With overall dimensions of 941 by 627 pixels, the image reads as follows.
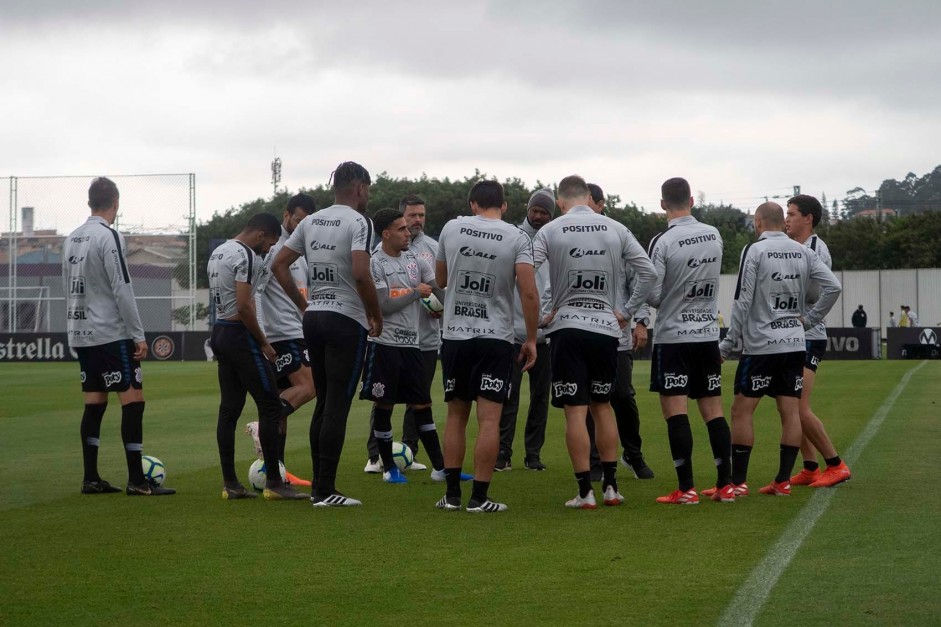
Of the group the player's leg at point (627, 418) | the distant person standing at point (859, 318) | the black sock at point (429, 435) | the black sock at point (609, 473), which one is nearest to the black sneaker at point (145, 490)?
the black sock at point (429, 435)

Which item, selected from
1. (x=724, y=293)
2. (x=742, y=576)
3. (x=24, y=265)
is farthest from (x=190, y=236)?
(x=742, y=576)

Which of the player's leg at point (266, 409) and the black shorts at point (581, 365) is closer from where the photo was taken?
the black shorts at point (581, 365)

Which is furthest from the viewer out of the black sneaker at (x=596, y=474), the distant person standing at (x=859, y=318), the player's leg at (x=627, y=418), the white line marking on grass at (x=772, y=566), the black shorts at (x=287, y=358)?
the distant person standing at (x=859, y=318)

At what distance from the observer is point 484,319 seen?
24.9ft

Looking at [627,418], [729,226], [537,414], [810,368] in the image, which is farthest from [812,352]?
[729,226]

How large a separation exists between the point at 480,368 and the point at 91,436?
3255mm

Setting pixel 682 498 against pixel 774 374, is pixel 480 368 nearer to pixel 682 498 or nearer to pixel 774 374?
pixel 682 498

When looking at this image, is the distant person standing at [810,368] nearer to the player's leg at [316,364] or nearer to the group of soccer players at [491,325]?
the group of soccer players at [491,325]

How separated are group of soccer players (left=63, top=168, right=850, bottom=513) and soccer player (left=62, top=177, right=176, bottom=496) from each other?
15mm

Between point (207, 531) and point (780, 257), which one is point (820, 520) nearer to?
point (780, 257)

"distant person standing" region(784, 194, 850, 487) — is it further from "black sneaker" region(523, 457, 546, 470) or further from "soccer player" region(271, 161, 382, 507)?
"soccer player" region(271, 161, 382, 507)

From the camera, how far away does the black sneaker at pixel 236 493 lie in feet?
27.6

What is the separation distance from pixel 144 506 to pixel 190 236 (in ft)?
114

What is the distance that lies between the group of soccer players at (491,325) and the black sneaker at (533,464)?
63.4 inches
